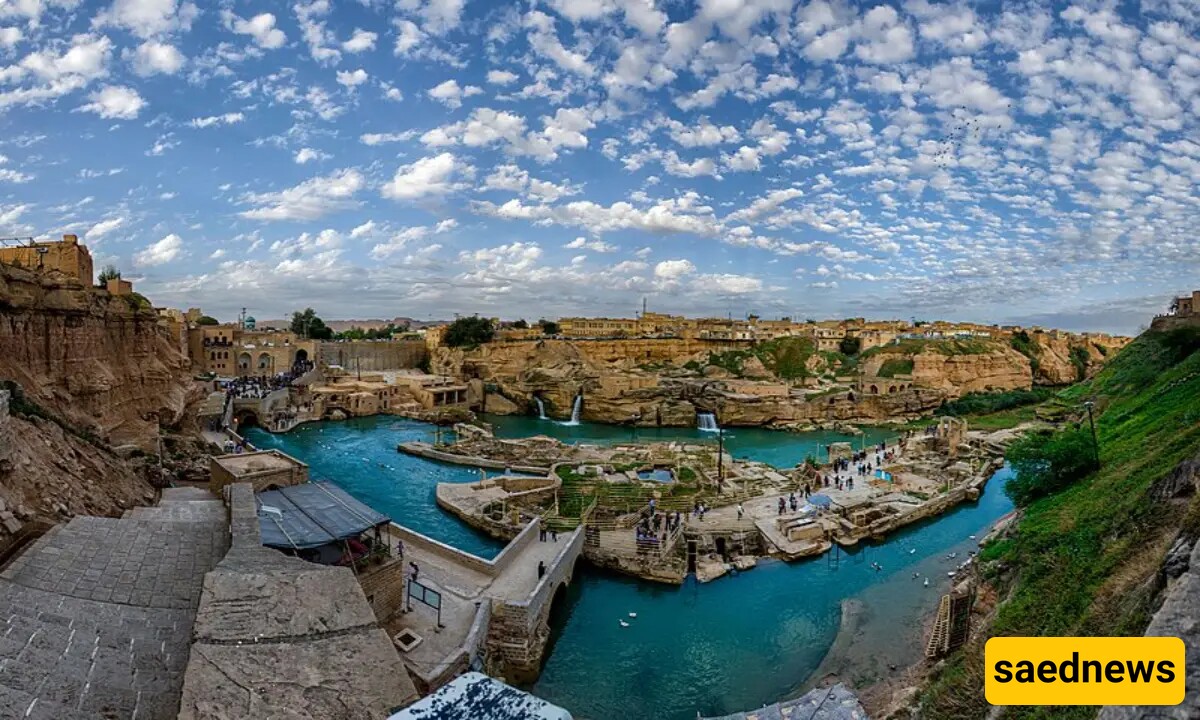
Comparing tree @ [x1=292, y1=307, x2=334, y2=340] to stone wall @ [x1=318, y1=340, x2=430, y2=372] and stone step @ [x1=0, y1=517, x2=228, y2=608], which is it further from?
stone step @ [x1=0, y1=517, x2=228, y2=608]

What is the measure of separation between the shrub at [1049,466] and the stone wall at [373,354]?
59446 mm

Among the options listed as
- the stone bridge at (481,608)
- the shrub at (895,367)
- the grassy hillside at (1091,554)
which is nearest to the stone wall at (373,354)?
the shrub at (895,367)

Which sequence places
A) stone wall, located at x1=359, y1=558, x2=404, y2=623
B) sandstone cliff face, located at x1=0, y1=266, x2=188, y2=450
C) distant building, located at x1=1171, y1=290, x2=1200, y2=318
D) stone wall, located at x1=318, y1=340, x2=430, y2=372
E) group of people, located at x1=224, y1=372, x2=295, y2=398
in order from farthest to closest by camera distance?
stone wall, located at x1=318, y1=340, x2=430, y2=372 → group of people, located at x1=224, y1=372, x2=295, y2=398 → distant building, located at x1=1171, y1=290, x2=1200, y2=318 → sandstone cliff face, located at x1=0, y1=266, x2=188, y2=450 → stone wall, located at x1=359, y1=558, x2=404, y2=623

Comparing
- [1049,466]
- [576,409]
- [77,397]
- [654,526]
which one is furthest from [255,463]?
[576,409]

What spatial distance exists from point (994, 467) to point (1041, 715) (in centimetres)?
2808

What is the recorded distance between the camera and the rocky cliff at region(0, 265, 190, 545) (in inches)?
366

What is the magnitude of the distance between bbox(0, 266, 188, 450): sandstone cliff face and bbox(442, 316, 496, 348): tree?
38152 millimetres

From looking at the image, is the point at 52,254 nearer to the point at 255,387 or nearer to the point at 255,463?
the point at 255,463

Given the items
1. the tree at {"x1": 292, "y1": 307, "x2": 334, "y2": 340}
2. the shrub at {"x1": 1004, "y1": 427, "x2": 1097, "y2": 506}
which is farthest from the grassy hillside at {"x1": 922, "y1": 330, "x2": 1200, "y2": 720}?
the tree at {"x1": 292, "y1": 307, "x2": 334, "y2": 340}

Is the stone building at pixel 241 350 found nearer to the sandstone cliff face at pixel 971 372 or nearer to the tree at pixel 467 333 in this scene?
the tree at pixel 467 333

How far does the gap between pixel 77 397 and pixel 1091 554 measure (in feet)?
80.7

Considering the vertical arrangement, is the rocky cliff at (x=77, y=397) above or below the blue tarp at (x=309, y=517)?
above

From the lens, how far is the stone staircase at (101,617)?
535 cm

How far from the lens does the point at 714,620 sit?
14617mm
